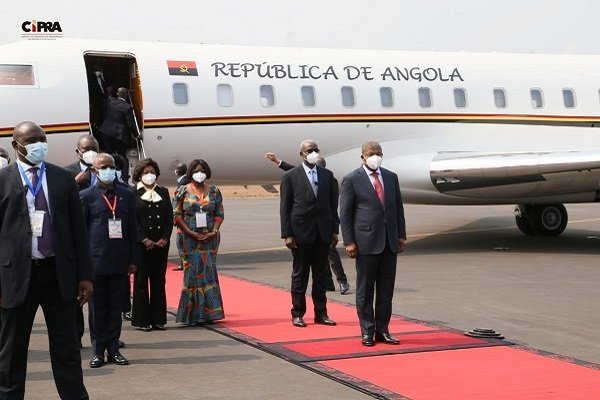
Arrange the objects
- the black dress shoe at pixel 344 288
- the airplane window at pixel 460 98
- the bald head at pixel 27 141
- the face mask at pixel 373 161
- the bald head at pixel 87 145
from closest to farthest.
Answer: the bald head at pixel 27 141, the face mask at pixel 373 161, the bald head at pixel 87 145, the black dress shoe at pixel 344 288, the airplane window at pixel 460 98

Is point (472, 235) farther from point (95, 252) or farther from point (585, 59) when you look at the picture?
point (95, 252)

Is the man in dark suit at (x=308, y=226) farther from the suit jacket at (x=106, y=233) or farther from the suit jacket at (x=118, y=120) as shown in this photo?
the suit jacket at (x=118, y=120)

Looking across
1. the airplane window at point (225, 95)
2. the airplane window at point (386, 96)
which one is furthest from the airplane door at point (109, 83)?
the airplane window at point (386, 96)

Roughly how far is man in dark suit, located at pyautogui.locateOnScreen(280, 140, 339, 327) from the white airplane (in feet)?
21.7

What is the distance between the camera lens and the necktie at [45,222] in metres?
6.31

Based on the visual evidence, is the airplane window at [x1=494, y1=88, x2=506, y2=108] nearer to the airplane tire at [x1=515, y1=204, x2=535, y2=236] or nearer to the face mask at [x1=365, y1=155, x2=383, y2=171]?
the airplane tire at [x1=515, y1=204, x2=535, y2=236]

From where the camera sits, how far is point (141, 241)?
10.3 m

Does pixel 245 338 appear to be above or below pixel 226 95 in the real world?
below

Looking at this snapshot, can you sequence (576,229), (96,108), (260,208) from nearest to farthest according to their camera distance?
1. (96,108)
2. (576,229)
3. (260,208)

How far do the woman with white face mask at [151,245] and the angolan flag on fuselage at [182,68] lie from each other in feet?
22.8

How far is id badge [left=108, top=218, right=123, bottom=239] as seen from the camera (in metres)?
8.85

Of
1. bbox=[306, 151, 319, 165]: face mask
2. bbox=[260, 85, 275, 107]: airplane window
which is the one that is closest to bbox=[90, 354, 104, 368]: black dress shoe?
bbox=[306, 151, 319, 165]: face mask

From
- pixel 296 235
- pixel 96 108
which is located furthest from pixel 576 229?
pixel 296 235

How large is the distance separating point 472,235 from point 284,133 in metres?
6.92
